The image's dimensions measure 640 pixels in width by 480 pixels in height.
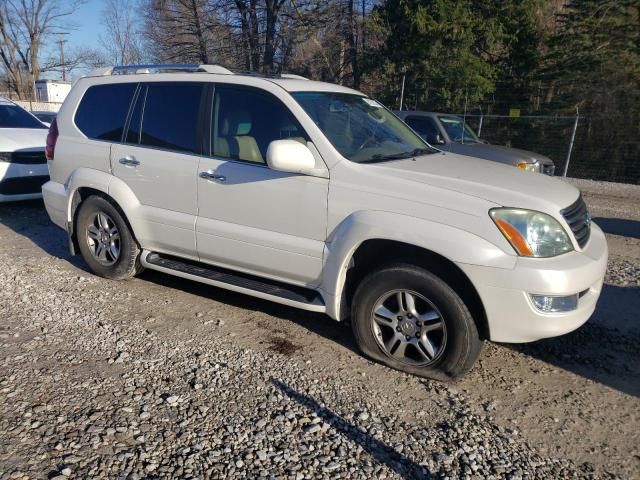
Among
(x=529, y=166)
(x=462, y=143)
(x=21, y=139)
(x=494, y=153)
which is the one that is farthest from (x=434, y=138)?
(x=21, y=139)

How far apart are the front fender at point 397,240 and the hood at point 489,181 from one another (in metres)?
0.28

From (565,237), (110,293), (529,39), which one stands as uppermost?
(529,39)

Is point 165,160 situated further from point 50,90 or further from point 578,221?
point 50,90

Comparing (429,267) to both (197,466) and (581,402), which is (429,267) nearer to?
(581,402)

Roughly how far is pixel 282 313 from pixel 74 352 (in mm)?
1630

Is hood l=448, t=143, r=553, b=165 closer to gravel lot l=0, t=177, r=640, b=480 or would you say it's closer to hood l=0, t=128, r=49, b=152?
gravel lot l=0, t=177, r=640, b=480

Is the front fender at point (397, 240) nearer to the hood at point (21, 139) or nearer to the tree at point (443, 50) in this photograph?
the hood at point (21, 139)

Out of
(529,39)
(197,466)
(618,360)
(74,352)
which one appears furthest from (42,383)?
(529,39)

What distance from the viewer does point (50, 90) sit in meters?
39.3

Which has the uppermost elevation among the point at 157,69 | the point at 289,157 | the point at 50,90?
Result: the point at 157,69

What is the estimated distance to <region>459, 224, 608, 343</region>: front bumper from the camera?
125 inches

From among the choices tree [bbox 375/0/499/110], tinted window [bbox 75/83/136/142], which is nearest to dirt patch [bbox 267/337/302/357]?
tinted window [bbox 75/83/136/142]

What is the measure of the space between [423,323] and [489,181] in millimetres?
1026

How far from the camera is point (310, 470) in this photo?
2.73 meters
